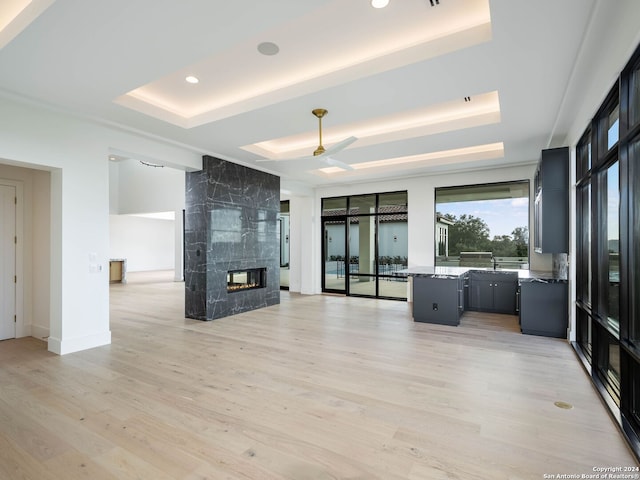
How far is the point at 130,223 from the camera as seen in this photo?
585 inches

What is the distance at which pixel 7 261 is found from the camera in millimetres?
4828

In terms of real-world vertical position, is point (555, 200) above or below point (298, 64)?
below

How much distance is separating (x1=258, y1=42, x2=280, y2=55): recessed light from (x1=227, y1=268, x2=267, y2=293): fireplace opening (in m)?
4.13

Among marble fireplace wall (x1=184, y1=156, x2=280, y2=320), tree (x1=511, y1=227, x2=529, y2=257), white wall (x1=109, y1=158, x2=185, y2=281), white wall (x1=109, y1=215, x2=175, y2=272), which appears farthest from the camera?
white wall (x1=109, y1=215, x2=175, y2=272)

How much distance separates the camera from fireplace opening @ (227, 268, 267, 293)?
6.61 m

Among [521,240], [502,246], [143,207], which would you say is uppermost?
[143,207]

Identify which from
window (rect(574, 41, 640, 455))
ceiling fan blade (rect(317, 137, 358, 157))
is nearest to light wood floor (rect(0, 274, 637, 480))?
window (rect(574, 41, 640, 455))

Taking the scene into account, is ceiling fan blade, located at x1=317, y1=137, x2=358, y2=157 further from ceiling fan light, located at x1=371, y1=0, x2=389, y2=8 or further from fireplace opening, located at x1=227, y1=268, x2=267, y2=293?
fireplace opening, located at x1=227, y1=268, x2=267, y2=293

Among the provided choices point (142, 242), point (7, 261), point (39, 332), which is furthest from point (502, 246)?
point (142, 242)

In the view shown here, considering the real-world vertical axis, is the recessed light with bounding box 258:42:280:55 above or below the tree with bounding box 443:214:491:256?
above

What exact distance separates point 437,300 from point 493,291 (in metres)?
1.64

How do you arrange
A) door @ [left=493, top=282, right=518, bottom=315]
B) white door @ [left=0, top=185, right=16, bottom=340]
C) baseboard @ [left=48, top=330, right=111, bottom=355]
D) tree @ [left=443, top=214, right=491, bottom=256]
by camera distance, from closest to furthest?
baseboard @ [left=48, top=330, right=111, bottom=355], white door @ [left=0, top=185, right=16, bottom=340], door @ [left=493, top=282, right=518, bottom=315], tree @ [left=443, top=214, right=491, bottom=256]

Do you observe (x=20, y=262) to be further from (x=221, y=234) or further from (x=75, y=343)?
(x=221, y=234)

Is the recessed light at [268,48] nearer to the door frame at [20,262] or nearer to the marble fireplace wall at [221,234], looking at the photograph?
the marble fireplace wall at [221,234]
